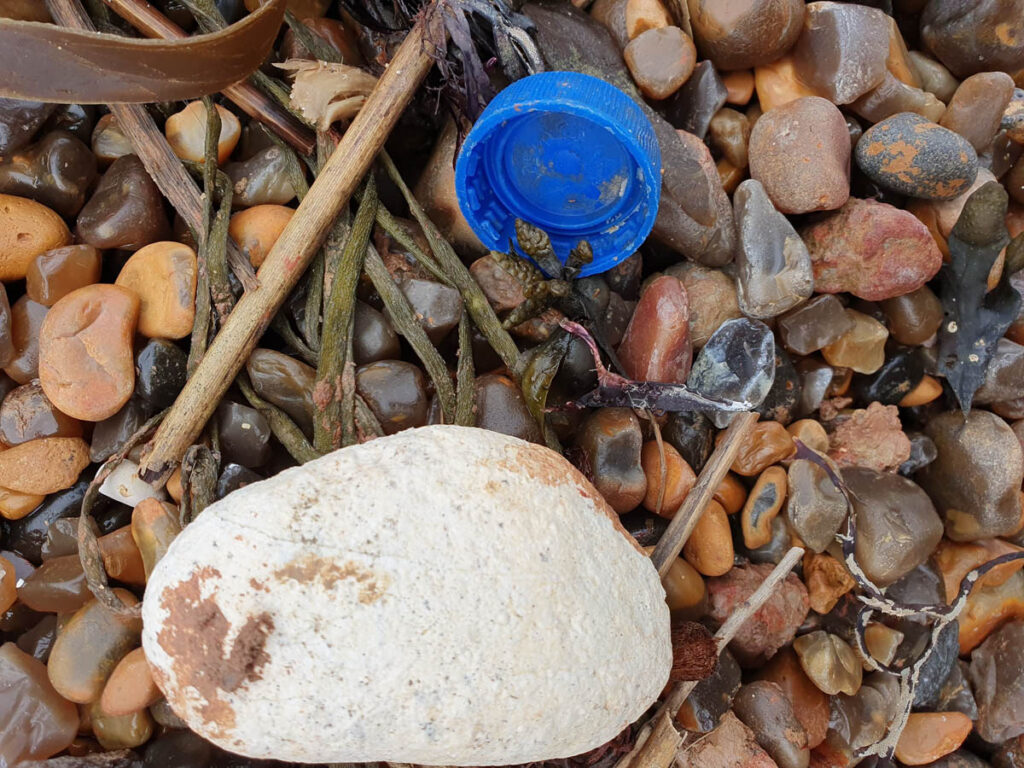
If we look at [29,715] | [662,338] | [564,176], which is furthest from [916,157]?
[29,715]

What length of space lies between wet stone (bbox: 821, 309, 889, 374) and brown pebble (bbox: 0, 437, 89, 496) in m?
2.75

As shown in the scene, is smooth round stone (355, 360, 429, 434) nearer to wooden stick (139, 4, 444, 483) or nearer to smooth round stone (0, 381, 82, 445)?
wooden stick (139, 4, 444, 483)

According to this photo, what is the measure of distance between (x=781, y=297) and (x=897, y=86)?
1.02 m

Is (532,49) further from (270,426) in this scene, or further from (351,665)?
(351,665)

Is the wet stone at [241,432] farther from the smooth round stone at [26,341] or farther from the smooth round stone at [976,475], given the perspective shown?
the smooth round stone at [976,475]

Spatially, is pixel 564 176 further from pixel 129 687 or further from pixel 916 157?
pixel 129 687

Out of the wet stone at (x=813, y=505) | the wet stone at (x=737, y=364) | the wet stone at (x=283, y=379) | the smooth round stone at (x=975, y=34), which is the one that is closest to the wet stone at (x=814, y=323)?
the wet stone at (x=737, y=364)

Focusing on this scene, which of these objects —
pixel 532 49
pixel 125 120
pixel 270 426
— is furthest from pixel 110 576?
pixel 532 49

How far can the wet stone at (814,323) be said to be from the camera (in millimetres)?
2777

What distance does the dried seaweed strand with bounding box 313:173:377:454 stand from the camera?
232 centimetres

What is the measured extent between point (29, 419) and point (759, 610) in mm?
2602

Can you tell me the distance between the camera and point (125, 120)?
96.3 inches

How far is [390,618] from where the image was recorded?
1643 millimetres

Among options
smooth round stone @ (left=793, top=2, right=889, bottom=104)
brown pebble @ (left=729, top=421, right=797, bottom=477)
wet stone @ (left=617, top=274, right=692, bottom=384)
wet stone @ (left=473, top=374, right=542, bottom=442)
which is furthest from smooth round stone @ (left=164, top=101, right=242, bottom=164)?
smooth round stone @ (left=793, top=2, right=889, bottom=104)
